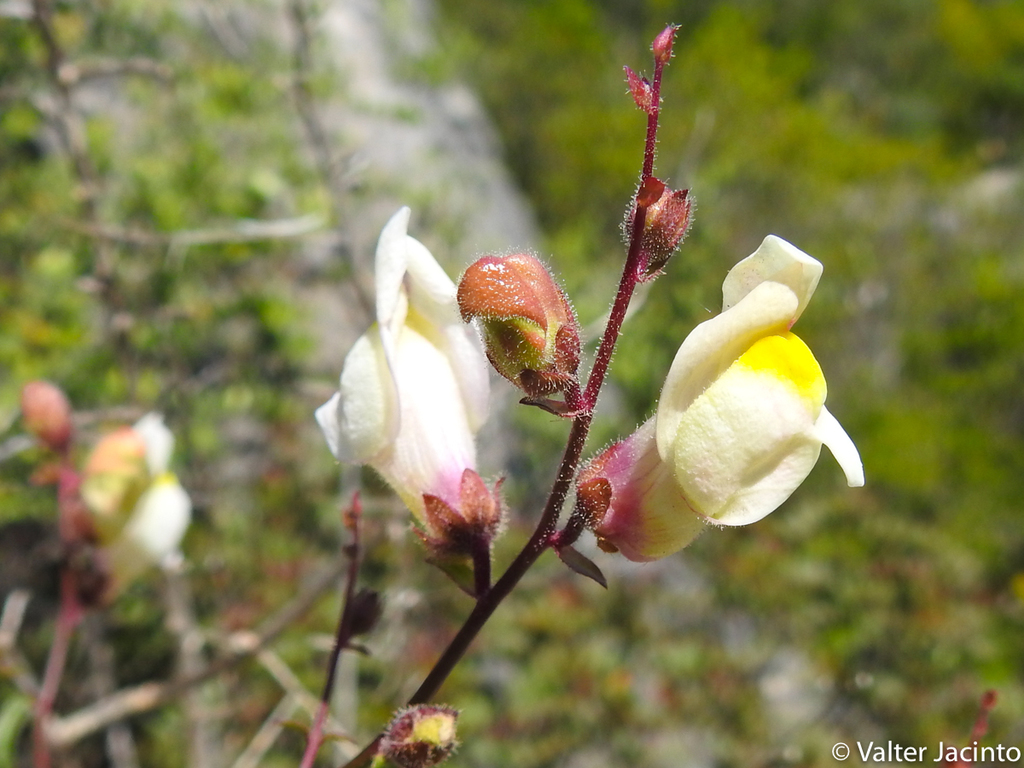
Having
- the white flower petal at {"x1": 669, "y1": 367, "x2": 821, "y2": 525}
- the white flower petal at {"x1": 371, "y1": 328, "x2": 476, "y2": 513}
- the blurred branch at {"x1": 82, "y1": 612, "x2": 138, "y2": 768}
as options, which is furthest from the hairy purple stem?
the blurred branch at {"x1": 82, "y1": 612, "x2": 138, "y2": 768}

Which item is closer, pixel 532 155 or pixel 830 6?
pixel 532 155

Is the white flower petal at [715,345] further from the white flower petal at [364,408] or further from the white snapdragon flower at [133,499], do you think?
the white snapdragon flower at [133,499]

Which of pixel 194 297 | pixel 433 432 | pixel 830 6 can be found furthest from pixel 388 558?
pixel 830 6

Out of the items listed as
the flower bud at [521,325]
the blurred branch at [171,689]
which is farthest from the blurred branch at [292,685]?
the flower bud at [521,325]

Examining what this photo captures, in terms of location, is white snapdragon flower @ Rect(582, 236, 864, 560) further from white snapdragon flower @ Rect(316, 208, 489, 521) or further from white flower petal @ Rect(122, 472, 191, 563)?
white flower petal @ Rect(122, 472, 191, 563)

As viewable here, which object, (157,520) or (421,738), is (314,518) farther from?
(421,738)

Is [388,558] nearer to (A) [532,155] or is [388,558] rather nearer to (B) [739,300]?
(B) [739,300]
